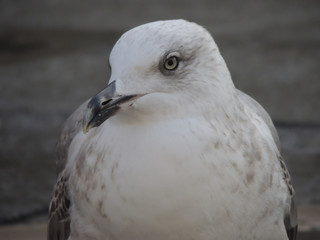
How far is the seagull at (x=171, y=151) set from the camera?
2.94 meters

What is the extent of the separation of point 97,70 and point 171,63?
4.69 m

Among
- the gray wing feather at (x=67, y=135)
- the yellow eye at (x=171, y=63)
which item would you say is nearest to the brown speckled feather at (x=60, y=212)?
the gray wing feather at (x=67, y=135)

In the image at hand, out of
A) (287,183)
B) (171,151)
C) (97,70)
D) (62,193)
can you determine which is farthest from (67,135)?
(97,70)

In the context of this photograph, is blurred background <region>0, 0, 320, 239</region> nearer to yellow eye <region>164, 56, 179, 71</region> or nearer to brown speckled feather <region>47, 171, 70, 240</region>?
brown speckled feather <region>47, 171, 70, 240</region>

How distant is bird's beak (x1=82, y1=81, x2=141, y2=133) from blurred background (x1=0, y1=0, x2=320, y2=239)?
198cm

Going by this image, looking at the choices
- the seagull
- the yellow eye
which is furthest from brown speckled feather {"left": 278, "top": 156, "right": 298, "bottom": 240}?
the yellow eye

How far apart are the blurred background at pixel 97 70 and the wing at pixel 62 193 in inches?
40.7

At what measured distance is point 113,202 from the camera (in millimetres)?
3029

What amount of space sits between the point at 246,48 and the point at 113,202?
4.98 m

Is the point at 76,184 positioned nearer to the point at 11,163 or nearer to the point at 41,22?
the point at 11,163

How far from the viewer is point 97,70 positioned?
764 centimetres

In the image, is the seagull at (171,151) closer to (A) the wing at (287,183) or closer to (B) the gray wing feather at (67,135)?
(A) the wing at (287,183)

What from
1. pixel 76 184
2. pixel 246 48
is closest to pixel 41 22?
pixel 246 48

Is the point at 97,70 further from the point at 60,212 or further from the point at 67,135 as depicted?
the point at 60,212
